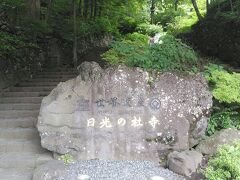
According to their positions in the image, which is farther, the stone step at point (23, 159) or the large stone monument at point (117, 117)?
the large stone monument at point (117, 117)

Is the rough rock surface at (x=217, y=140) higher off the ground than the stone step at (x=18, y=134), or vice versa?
the rough rock surface at (x=217, y=140)

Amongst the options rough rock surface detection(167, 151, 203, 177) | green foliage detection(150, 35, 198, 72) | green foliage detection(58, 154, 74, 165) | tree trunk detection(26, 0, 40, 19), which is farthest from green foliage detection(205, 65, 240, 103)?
tree trunk detection(26, 0, 40, 19)

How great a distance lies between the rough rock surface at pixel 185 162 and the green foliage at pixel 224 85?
5.14 ft

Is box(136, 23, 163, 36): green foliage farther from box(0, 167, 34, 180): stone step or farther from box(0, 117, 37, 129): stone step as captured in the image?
box(0, 167, 34, 180): stone step

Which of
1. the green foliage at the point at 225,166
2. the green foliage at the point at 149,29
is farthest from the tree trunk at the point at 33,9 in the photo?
the green foliage at the point at 225,166

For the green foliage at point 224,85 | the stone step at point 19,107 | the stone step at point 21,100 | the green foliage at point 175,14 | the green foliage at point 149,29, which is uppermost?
the green foliage at point 175,14

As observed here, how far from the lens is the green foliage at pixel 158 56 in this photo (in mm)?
7691

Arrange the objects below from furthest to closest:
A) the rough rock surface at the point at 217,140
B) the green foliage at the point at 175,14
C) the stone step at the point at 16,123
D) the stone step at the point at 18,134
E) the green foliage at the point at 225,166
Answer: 1. the green foliage at the point at 175,14
2. the stone step at the point at 16,123
3. the stone step at the point at 18,134
4. the rough rock surface at the point at 217,140
5. the green foliage at the point at 225,166

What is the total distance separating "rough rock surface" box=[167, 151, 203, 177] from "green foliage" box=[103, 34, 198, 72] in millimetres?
1940

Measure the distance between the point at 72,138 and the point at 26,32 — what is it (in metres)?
6.77

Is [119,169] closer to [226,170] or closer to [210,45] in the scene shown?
[226,170]

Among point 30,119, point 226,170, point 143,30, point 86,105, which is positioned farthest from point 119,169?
point 143,30

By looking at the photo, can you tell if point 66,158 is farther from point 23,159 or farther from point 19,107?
point 19,107

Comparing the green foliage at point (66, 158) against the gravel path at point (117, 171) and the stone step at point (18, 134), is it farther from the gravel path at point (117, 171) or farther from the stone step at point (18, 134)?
the stone step at point (18, 134)
